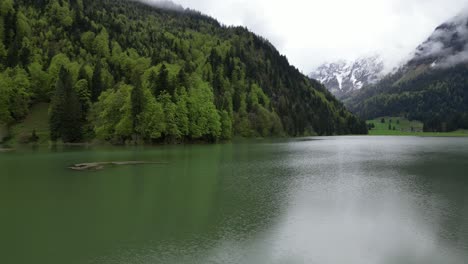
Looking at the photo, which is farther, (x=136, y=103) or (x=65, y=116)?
(x=65, y=116)

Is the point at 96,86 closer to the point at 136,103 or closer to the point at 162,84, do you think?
the point at 162,84

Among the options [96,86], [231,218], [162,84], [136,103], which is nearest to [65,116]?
[136,103]

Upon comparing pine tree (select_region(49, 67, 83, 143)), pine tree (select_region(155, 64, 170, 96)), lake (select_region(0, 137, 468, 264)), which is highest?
pine tree (select_region(155, 64, 170, 96))

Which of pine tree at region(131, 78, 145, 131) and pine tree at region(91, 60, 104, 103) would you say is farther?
pine tree at region(91, 60, 104, 103)

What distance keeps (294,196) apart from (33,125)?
426 ft

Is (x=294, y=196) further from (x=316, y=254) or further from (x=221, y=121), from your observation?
(x=221, y=121)

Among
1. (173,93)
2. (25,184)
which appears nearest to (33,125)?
(173,93)

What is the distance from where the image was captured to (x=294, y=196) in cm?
3759

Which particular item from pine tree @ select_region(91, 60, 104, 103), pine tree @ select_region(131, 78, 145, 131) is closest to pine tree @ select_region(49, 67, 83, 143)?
pine tree @ select_region(91, 60, 104, 103)

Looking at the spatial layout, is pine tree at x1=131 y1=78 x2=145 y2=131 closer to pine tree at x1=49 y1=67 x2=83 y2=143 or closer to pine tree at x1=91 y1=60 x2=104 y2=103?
pine tree at x1=49 y1=67 x2=83 y2=143

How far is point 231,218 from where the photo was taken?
28.4m

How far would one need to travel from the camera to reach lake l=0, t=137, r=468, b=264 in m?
20.8

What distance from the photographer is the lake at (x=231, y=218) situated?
20.8 metres

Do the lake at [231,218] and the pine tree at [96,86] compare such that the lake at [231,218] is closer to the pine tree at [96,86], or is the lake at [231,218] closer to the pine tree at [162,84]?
the pine tree at [162,84]
